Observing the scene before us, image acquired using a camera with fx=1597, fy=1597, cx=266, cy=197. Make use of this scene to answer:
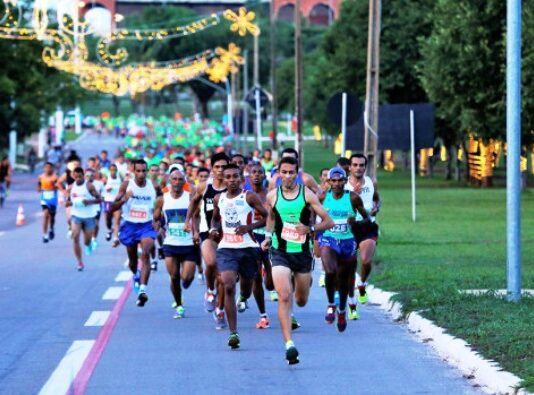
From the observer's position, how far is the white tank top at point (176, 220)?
56.6ft

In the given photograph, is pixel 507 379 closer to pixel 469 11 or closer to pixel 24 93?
pixel 469 11

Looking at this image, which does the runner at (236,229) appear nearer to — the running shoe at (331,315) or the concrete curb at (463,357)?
the running shoe at (331,315)

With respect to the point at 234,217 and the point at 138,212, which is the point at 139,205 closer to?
the point at 138,212

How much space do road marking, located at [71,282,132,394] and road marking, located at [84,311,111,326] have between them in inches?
2.1

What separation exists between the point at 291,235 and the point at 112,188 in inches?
636

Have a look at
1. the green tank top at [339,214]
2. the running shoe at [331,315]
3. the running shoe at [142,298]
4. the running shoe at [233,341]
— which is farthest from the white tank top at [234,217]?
the running shoe at [142,298]

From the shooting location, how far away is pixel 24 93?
84.1 meters

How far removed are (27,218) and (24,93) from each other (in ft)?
138

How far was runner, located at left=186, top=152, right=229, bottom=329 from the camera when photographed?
627 inches

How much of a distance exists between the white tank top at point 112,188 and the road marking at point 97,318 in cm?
1151

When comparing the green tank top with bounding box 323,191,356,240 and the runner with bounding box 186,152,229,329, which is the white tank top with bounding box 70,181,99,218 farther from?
the green tank top with bounding box 323,191,356,240

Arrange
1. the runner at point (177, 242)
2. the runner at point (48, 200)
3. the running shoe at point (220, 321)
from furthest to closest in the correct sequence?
the runner at point (48, 200) < the runner at point (177, 242) < the running shoe at point (220, 321)

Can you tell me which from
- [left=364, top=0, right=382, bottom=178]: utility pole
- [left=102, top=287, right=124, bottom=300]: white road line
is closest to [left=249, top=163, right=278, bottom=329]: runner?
[left=102, top=287, right=124, bottom=300]: white road line

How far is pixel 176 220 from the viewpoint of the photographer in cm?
1741
